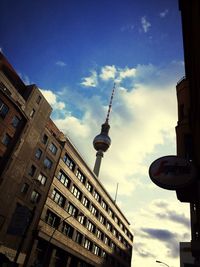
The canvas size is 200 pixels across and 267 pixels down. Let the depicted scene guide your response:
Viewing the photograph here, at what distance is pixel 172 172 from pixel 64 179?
30121mm

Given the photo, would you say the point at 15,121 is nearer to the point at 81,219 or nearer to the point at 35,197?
the point at 35,197

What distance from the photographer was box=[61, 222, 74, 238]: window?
4069cm

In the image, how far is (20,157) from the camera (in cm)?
3412

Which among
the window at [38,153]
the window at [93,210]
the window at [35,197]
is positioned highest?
the window at [38,153]

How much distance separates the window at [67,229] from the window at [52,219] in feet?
6.09

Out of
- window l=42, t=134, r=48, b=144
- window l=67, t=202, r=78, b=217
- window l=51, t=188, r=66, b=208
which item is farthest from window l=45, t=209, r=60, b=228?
window l=42, t=134, r=48, b=144

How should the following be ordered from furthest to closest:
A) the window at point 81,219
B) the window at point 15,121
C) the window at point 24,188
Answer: the window at point 81,219 < the window at point 24,188 < the window at point 15,121

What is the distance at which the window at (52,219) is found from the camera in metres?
37.3

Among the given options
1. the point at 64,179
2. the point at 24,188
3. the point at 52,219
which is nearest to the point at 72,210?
the point at 64,179

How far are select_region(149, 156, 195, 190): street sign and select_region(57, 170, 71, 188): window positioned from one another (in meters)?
27.7

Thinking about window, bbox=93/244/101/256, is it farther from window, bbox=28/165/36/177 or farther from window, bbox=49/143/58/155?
window, bbox=28/165/36/177

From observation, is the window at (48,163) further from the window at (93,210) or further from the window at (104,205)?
the window at (104,205)

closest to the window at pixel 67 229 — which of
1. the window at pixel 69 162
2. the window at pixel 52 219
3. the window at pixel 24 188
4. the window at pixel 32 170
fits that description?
the window at pixel 52 219

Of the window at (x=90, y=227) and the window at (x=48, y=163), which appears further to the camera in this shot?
the window at (x=90, y=227)
